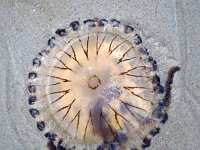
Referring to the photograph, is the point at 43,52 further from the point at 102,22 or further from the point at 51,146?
the point at 51,146

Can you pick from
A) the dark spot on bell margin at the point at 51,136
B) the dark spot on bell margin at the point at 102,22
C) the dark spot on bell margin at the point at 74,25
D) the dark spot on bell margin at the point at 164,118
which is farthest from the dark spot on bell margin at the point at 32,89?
the dark spot on bell margin at the point at 164,118

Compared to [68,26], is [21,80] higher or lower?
lower

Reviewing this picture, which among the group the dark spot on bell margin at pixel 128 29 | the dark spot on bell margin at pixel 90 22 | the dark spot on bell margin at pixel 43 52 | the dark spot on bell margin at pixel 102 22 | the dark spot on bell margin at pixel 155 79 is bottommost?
the dark spot on bell margin at pixel 155 79

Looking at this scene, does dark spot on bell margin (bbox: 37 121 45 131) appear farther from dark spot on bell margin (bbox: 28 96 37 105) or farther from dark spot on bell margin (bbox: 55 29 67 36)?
dark spot on bell margin (bbox: 55 29 67 36)

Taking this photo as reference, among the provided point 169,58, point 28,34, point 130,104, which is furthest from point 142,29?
point 28,34

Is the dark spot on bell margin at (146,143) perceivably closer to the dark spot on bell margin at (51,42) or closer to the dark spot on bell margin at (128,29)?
the dark spot on bell margin at (128,29)

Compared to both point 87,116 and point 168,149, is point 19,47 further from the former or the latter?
point 168,149

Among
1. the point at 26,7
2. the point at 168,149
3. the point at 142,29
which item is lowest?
the point at 168,149
